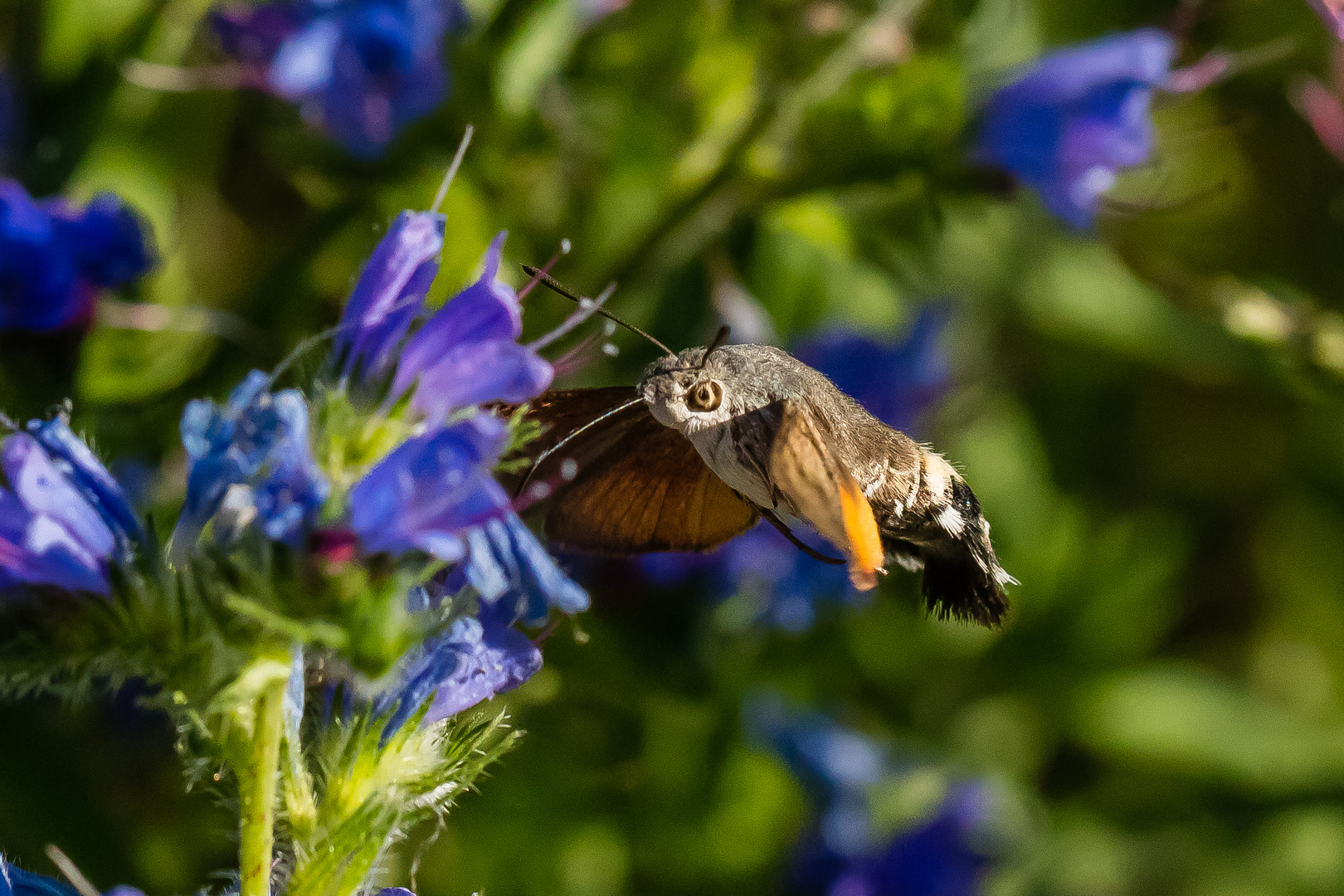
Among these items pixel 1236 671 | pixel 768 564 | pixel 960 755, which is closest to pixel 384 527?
pixel 768 564

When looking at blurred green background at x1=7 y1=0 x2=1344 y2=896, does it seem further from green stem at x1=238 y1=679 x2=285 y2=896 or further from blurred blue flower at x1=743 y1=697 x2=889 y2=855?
green stem at x1=238 y1=679 x2=285 y2=896

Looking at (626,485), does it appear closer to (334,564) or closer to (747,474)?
(747,474)

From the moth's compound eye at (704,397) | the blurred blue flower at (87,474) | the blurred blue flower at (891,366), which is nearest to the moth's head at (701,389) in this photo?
the moth's compound eye at (704,397)

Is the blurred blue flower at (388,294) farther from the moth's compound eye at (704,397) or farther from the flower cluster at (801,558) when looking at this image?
the flower cluster at (801,558)

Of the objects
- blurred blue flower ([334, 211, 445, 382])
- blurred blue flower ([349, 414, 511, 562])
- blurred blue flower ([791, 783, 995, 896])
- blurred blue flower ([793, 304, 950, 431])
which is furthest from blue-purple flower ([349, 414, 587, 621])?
blurred blue flower ([791, 783, 995, 896])

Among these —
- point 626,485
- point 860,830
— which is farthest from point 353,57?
point 860,830

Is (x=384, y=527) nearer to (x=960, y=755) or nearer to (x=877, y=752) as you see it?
(x=877, y=752)

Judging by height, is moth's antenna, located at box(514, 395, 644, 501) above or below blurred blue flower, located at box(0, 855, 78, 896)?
above
